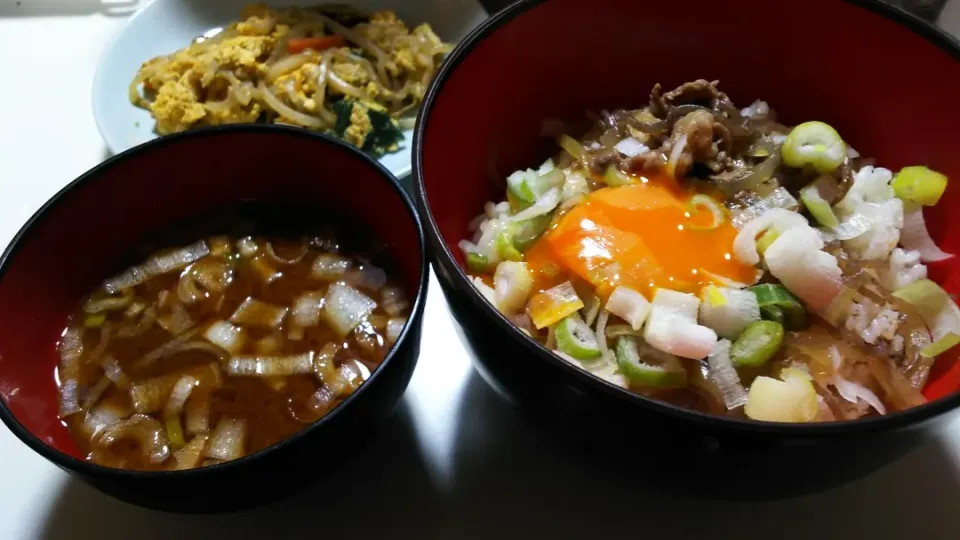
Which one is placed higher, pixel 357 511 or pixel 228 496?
pixel 228 496

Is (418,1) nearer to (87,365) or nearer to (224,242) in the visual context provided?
(224,242)

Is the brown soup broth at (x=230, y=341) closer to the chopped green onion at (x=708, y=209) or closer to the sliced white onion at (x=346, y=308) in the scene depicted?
the sliced white onion at (x=346, y=308)

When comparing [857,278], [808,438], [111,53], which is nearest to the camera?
[808,438]

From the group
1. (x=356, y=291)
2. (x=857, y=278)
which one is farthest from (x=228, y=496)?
(x=857, y=278)

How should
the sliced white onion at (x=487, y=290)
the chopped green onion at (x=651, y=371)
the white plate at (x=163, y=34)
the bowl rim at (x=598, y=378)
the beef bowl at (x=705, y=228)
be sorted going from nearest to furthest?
the bowl rim at (x=598, y=378)
the beef bowl at (x=705, y=228)
the chopped green onion at (x=651, y=371)
the sliced white onion at (x=487, y=290)
the white plate at (x=163, y=34)

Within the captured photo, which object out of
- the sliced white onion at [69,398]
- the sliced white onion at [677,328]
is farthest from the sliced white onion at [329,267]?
the sliced white onion at [677,328]

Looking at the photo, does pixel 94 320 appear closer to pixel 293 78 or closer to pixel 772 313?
pixel 293 78

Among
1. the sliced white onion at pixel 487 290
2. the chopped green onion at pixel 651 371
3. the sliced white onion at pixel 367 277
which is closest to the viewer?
the chopped green onion at pixel 651 371
